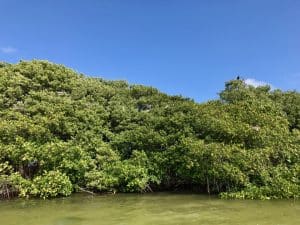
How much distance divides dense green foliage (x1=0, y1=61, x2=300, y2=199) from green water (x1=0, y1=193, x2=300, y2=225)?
3.75 ft

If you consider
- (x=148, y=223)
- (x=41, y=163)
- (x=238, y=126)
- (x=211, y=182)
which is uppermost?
(x=238, y=126)

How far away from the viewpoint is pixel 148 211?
14.4m

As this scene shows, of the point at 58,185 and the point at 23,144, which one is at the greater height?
the point at 23,144

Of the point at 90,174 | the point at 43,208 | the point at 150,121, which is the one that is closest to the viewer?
the point at 43,208

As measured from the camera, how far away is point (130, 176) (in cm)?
1900

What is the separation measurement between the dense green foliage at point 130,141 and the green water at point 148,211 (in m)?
1.14

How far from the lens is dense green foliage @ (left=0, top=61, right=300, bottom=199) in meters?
17.6

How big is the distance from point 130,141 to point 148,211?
6893 millimetres

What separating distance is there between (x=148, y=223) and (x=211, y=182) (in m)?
7.55

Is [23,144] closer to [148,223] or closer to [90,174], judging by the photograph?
[90,174]

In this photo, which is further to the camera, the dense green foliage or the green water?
the dense green foliage

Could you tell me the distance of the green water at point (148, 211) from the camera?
12383 mm

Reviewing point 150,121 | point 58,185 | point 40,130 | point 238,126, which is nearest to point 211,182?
point 238,126

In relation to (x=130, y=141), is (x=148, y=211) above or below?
below
